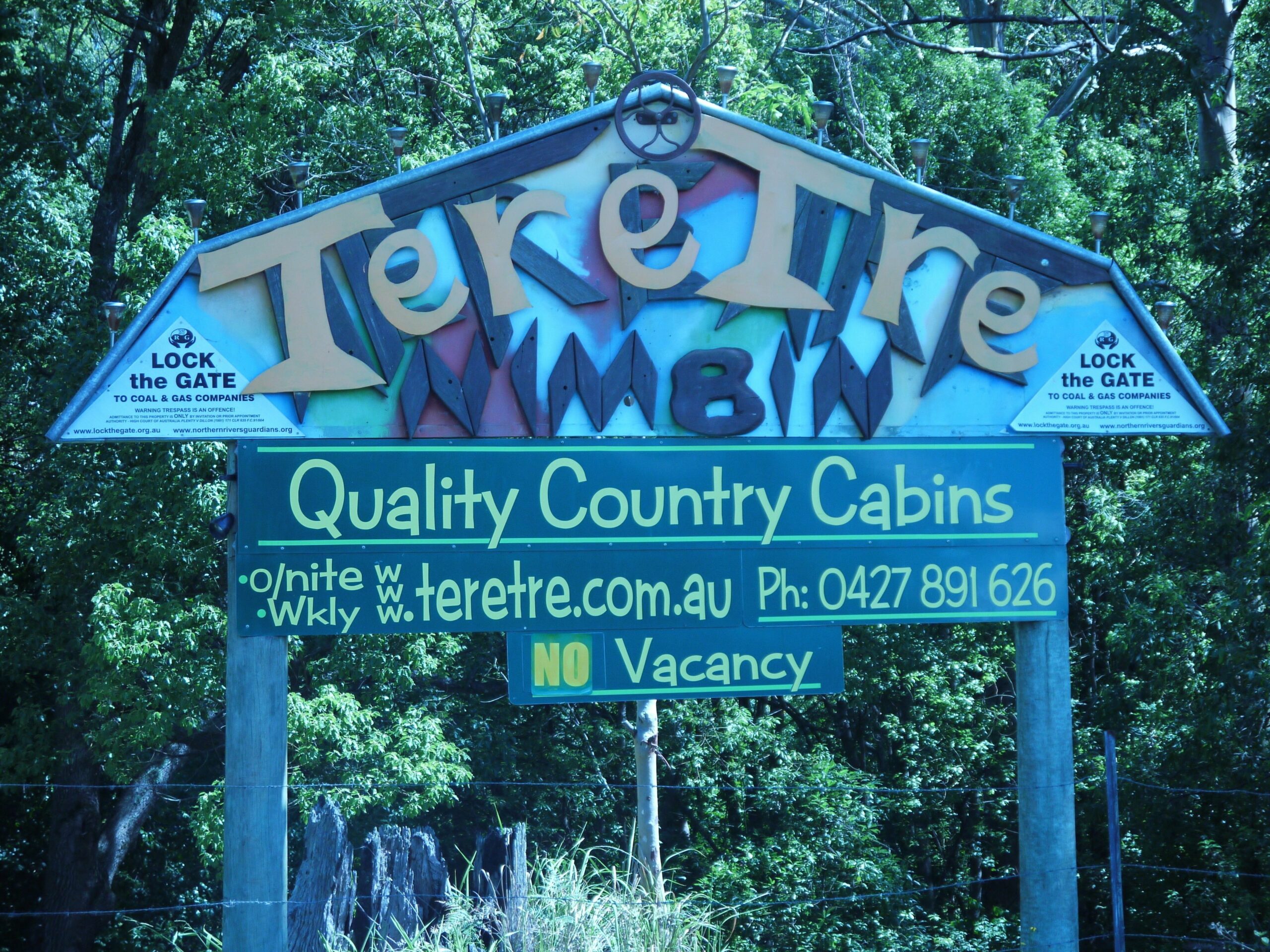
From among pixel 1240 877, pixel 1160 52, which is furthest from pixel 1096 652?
pixel 1160 52

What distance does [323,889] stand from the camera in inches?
290

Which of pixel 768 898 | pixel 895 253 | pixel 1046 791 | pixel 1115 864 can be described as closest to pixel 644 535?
pixel 895 253

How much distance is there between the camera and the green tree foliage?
37.1ft

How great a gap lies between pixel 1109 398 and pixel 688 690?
96.7 inches

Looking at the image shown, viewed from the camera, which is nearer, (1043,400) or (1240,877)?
(1043,400)

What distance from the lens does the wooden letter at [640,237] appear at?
6.18 metres

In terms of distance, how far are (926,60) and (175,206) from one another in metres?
9.62

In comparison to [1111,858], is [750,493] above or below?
above

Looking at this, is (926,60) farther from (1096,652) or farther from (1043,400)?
(1043,400)

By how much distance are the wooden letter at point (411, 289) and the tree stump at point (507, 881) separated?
2.79 meters

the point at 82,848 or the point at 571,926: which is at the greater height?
the point at 571,926

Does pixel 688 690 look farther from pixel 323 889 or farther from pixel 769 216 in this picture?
pixel 323 889

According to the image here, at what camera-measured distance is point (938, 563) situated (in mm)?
6391

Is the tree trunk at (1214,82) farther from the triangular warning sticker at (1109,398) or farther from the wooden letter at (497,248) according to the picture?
the wooden letter at (497,248)
